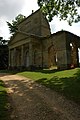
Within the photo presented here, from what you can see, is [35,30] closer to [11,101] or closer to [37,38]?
[37,38]

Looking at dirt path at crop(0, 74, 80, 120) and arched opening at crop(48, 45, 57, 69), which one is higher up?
arched opening at crop(48, 45, 57, 69)

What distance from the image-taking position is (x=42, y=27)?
124 ft

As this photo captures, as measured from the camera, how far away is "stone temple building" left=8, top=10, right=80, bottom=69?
28.7 meters

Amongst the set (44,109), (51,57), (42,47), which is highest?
(42,47)

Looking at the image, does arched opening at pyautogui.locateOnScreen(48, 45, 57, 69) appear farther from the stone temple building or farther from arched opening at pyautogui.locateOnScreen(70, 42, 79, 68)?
arched opening at pyautogui.locateOnScreen(70, 42, 79, 68)

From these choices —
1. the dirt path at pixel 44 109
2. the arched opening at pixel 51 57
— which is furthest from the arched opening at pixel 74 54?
the dirt path at pixel 44 109

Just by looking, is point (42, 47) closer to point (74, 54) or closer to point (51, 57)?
point (51, 57)

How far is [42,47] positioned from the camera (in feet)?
108

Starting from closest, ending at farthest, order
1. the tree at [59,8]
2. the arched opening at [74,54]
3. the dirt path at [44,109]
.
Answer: the dirt path at [44,109]
the tree at [59,8]
the arched opening at [74,54]

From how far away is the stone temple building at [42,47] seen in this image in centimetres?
2869

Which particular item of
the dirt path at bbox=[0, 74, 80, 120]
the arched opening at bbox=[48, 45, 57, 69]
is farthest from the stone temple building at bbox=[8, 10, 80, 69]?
the dirt path at bbox=[0, 74, 80, 120]

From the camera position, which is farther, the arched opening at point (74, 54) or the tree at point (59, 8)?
the arched opening at point (74, 54)

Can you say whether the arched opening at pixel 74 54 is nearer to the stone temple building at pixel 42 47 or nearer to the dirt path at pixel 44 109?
the stone temple building at pixel 42 47

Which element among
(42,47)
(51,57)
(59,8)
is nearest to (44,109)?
(59,8)
